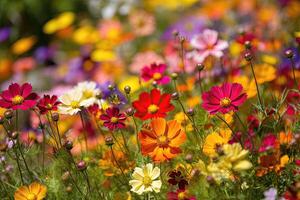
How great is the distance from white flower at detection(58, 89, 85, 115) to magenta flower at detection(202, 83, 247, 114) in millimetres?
358

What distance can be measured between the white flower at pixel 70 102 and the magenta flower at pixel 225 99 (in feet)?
1.17

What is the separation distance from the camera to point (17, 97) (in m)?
1.57

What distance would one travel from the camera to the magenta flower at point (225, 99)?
56.9 inches

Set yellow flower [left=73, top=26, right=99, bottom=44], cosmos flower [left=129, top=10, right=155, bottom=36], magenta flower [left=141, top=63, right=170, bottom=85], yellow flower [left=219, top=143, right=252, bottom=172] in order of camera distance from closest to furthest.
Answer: yellow flower [left=219, top=143, right=252, bottom=172], magenta flower [left=141, top=63, right=170, bottom=85], cosmos flower [left=129, top=10, right=155, bottom=36], yellow flower [left=73, top=26, right=99, bottom=44]

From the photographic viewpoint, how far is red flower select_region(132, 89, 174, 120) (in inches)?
61.7

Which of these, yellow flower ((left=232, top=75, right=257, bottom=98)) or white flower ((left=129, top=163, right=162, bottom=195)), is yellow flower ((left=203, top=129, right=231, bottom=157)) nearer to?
white flower ((left=129, top=163, right=162, bottom=195))

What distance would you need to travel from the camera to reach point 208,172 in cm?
129

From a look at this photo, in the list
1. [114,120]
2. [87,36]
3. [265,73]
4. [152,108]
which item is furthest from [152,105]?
[87,36]

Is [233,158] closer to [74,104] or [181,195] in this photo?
[181,195]

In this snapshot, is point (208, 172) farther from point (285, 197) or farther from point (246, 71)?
point (246, 71)

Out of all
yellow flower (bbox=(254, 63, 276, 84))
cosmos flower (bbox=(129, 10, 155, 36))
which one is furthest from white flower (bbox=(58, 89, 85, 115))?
cosmos flower (bbox=(129, 10, 155, 36))

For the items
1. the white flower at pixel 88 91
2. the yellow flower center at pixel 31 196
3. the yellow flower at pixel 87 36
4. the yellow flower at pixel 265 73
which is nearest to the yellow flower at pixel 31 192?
the yellow flower center at pixel 31 196

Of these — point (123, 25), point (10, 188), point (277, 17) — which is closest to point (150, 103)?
point (10, 188)

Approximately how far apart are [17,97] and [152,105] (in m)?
0.36
